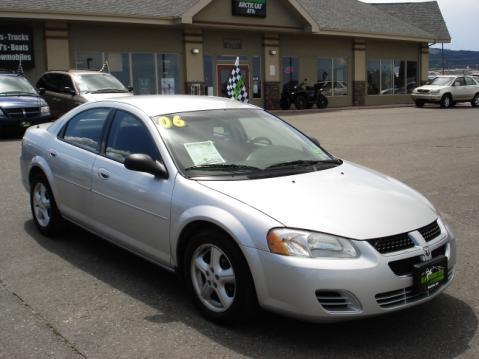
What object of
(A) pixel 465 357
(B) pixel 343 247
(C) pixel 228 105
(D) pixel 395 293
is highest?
(C) pixel 228 105

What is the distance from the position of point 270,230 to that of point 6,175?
711 centimetres

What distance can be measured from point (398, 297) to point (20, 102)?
42.2ft

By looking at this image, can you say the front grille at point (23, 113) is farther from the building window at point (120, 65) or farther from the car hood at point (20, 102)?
the building window at point (120, 65)

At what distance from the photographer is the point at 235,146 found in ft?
15.2

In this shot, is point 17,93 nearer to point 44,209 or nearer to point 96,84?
point 96,84

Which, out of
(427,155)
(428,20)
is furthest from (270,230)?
(428,20)

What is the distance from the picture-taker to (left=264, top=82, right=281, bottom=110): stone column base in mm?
27703

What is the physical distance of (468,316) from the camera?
4.02 metres

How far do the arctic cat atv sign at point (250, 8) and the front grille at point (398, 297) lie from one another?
75.1 feet

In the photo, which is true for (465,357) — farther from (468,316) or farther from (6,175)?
(6,175)

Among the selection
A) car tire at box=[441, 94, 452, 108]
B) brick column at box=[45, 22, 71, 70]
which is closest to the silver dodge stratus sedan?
brick column at box=[45, 22, 71, 70]

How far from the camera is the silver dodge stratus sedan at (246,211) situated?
11.3 feet

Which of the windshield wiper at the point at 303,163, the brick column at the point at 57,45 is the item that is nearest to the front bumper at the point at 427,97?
the brick column at the point at 57,45

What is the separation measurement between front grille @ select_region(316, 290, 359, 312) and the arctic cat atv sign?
2302 cm
